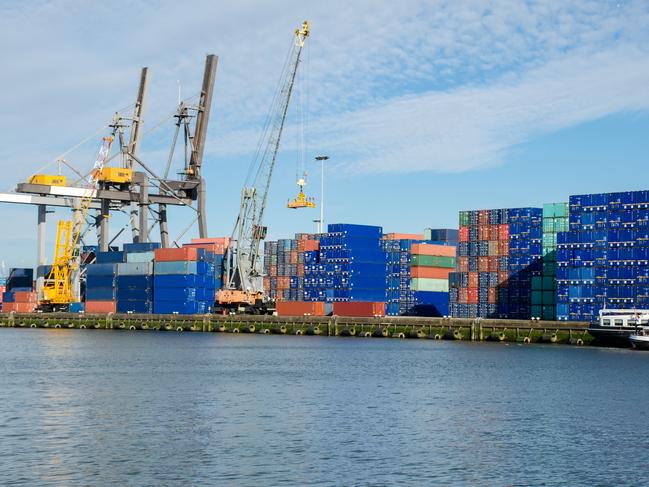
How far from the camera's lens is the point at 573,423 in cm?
4266

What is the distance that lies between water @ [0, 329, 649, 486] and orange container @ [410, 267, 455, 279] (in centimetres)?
4672

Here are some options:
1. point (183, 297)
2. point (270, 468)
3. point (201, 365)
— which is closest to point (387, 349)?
point (201, 365)

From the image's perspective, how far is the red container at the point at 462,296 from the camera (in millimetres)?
112812

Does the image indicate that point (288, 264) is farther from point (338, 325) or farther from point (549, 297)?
point (549, 297)

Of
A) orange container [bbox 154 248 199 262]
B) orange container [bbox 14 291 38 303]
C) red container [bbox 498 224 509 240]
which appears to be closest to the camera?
red container [bbox 498 224 509 240]

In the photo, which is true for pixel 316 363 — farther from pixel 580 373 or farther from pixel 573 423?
pixel 573 423

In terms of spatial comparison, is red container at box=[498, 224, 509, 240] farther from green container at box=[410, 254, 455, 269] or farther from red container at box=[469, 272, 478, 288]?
green container at box=[410, 254, 455, 269]

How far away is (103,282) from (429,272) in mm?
48184

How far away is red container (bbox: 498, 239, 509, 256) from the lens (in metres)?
109

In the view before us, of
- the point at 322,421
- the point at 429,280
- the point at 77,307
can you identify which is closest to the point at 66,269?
the point at 77,307

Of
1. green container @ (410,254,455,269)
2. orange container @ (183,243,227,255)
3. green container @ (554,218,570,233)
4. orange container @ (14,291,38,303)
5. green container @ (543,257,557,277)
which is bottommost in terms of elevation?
orange container @ (14,291,38,303)

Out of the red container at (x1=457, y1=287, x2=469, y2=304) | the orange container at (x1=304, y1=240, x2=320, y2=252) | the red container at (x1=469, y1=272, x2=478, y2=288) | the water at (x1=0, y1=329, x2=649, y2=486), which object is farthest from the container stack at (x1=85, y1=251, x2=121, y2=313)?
the water at (x1=0, y1=329, x2=649, y2=486)

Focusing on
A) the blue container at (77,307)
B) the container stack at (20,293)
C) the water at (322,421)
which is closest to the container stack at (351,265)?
the blue container at (77,307)

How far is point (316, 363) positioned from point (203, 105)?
3062 inches
